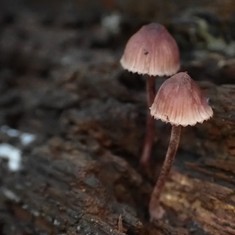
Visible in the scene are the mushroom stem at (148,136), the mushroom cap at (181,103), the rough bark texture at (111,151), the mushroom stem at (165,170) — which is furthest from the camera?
the mushroom stem at (148,136)

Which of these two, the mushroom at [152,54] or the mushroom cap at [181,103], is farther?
the mushroom at [152,54]

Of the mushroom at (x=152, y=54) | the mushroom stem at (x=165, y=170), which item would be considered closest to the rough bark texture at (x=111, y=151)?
the mushroom stem at (x=165, y=170)

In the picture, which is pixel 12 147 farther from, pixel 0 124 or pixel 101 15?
pixel 101 15

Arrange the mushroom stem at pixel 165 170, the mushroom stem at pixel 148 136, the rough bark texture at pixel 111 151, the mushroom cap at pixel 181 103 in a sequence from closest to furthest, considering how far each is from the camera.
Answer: the mushroom cap at pixel 181 103, the mushroom stem at pixel 165 170, the rough bark texture at pixel 111 151, the mushroom stem at pixel 148 136

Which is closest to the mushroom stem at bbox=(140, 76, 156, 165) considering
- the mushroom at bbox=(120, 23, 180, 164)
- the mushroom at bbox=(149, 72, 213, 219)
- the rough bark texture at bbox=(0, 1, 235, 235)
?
the rough bark texture at bbox=(0, 1, 235, 235)

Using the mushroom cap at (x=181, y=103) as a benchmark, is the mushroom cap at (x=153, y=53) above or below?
above

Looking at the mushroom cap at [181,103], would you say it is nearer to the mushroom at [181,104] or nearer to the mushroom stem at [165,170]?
the mushroom at [181,104]
